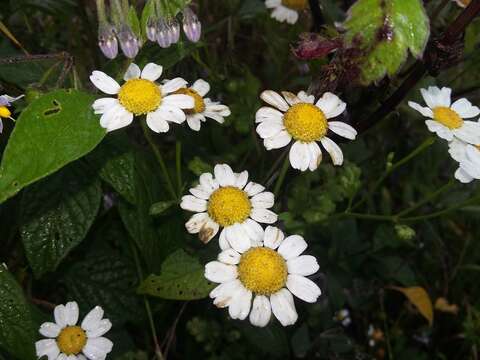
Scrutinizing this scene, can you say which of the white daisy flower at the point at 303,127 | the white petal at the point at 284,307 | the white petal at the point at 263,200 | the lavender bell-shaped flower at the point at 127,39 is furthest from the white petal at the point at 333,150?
the lavender bell-shaped flower at the point at 127,39

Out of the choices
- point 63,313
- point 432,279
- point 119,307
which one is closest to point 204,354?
point 119,307

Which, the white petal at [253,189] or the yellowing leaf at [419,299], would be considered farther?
the yellowing leaf at [419,299]

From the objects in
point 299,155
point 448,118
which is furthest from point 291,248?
point 448,118

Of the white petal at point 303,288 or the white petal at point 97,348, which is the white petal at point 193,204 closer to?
the white petal at point 303,288

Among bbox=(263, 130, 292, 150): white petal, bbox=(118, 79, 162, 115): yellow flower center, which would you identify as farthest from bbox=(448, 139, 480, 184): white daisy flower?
bbox=(118, 79, 162, 115): yellow flower center

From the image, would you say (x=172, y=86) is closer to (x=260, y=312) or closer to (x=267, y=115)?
(x=267, y=115)

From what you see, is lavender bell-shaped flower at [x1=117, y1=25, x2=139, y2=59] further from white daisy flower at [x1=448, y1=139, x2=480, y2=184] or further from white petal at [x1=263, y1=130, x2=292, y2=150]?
white daisy flower at [x1=448, y1=139, x2=480, y2=184]

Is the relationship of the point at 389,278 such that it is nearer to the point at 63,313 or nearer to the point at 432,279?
the point at 432,279
